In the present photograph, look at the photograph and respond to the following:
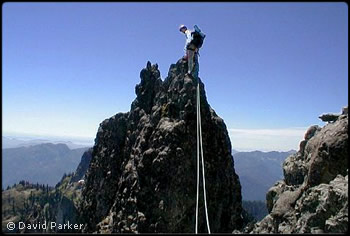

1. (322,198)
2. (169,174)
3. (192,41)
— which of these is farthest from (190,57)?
(169,174)

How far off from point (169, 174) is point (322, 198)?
3210 centimetres

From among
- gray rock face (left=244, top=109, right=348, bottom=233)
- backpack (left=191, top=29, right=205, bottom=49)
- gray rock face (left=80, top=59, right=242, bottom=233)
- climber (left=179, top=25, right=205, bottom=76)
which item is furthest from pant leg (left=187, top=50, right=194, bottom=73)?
gray rock face (left=80, top=59, right=242, bottom=233)

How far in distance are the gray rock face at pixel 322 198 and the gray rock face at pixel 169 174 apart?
26.6 m

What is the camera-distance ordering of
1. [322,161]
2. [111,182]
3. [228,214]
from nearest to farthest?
1. [322,161]
2. [228,214]
3. [111,182]

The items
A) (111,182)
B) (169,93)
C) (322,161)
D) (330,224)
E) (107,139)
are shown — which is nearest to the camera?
(330,224)

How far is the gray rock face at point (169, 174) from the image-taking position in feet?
148

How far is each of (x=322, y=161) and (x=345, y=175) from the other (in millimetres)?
1610

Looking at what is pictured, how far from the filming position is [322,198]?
1584 cm

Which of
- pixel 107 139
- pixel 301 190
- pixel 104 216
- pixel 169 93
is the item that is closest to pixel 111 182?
pixel 104 216

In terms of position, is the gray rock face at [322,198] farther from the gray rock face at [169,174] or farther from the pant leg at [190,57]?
the gray rock face at [169,174]

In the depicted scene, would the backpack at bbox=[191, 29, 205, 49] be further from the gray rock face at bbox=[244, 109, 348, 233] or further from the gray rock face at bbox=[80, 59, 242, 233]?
the gray rock face at bbox=[80, 59, 242, 233]

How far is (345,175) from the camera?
16.7m

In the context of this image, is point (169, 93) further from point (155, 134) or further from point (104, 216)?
point (104, 216)

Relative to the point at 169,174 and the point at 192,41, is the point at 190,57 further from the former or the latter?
the point at 169,174
